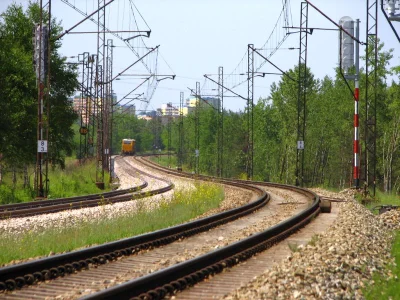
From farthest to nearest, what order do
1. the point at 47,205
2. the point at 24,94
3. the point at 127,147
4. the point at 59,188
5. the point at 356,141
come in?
the point at 127,147 → the point at 24,94 → the point at 59,188 → the point at 356,141 → the point at 47,205

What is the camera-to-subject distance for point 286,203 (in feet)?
87.1

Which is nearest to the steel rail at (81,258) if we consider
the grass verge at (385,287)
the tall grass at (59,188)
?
the grass verge at (385,287)

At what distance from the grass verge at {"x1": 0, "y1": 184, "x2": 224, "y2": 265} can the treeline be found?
3074 centimetres

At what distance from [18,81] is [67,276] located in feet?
109

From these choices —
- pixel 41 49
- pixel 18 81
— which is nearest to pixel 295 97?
pixel 18 81

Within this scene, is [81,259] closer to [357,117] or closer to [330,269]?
[330,269]

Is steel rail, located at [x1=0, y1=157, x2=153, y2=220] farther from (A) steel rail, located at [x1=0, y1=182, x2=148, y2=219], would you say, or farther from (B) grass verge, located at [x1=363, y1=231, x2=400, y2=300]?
(B) grass verge, located at [x1=363, y1=231, x2=400, y2=300]

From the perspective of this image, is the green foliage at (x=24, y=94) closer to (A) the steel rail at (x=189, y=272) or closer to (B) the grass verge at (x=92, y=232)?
(B) the grass verge at (x=92, y=232)

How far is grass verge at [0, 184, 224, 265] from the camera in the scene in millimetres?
13523

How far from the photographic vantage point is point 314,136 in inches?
3253

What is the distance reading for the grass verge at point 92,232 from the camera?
1352 centimetres

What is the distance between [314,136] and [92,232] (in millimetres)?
67563

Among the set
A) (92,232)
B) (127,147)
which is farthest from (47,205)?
(127,147)

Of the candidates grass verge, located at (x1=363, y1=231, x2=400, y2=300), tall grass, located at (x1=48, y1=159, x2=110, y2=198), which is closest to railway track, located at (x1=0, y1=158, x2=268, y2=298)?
grass verge, located at (x1=363, y1=231, x2=400, y2=300)
